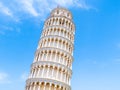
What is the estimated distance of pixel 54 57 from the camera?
33.4m

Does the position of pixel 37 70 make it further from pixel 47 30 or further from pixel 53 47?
pixel 47 30

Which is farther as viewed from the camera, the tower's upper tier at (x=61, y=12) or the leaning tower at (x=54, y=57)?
the tower's upper tier at (x=61, y=12)

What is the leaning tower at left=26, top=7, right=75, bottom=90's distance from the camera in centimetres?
3062

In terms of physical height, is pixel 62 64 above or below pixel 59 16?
below

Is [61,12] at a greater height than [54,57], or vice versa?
[61,12]

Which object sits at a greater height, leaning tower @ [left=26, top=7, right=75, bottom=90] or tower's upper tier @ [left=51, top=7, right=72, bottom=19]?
tower's upper tier @ [left=51, top=7, right=72, bottom=19]

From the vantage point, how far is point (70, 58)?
3522cm

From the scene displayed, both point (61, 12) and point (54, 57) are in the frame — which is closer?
point (54, 57)

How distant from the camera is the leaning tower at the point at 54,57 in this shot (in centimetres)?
3062

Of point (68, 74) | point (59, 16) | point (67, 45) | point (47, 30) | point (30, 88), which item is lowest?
point (30, 88)

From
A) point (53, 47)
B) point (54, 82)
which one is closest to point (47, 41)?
point (53, 47)

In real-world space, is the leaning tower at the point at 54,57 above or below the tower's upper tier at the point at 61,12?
below

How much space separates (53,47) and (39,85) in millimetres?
7426

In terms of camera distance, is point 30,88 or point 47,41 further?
point 47,41
